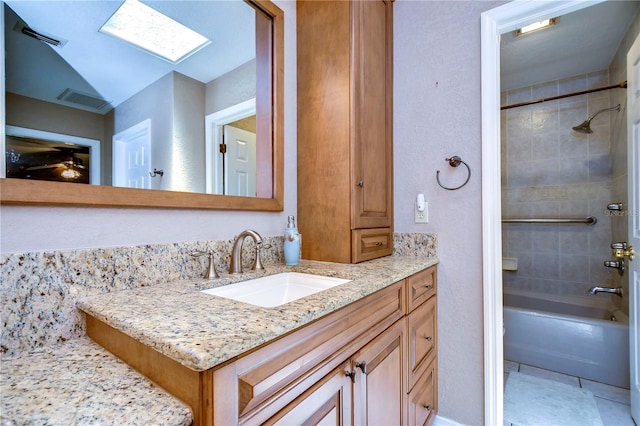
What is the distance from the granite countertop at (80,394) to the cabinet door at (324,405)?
214 mm

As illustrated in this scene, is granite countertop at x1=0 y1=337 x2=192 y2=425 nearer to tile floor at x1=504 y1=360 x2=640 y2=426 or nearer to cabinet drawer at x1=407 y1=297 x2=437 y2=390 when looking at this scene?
cabinet drawer at x1=407 y1=297 x2=437 y2=390

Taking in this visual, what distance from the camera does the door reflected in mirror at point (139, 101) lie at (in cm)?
73

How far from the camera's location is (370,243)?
4.57 feet

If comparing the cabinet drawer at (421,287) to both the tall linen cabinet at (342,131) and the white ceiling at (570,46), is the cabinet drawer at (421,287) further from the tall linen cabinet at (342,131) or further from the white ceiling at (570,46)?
the white ceiling at (570,46)

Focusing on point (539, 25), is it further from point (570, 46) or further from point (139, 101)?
point (139, 101)

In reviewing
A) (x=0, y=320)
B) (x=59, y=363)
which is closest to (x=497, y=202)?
(x=59, y=363)

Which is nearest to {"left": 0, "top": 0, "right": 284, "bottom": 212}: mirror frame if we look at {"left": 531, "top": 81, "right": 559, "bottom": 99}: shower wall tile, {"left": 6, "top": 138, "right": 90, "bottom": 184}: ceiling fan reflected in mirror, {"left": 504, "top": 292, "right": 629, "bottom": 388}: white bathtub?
{"left": 6, "top": 138, "right": 90, "bottom": 184}: ceiling fan reflected in mirror

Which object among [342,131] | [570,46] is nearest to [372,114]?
[342,131]

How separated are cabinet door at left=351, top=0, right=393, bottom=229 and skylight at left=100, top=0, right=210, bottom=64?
2.26 ft

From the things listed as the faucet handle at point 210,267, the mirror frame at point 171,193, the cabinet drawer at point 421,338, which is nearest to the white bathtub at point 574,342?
the cabinet drawer at point 421,338

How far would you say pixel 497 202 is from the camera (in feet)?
4.40

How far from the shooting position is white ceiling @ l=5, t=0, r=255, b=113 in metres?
0.73

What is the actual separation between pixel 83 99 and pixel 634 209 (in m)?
2.38

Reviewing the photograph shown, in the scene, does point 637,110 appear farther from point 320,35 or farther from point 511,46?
point 320,35
